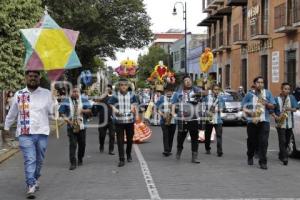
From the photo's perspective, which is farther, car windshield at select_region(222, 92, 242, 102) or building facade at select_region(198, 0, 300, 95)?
building facade at select_region(198, 0, 300, 95)

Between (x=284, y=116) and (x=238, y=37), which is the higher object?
(x=238, y=37)

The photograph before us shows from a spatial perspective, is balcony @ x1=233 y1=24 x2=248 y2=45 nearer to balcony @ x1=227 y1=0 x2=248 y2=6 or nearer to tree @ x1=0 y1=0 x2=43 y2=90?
balcony @ x1=227 y1=0 x2=248 y2=6

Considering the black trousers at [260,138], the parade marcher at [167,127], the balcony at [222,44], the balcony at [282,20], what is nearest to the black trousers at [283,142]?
the black trousers at [260,138]

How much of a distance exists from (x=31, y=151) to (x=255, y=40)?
97.2ft

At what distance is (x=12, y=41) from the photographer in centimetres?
1628

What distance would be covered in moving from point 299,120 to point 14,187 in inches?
248

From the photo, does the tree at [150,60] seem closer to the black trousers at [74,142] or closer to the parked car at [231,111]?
the parked car at [231,111]

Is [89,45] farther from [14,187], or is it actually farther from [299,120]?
[14,187]

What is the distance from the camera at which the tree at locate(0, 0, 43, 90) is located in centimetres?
1603

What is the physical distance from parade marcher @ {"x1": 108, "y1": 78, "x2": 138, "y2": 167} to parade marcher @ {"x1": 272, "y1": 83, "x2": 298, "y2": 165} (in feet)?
9.26

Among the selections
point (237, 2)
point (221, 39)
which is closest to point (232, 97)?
point (237, 2)

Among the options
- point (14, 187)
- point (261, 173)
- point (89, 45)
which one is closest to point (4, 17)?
point (14, 187)

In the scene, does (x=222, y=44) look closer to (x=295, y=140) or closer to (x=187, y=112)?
(x=295, y=140)

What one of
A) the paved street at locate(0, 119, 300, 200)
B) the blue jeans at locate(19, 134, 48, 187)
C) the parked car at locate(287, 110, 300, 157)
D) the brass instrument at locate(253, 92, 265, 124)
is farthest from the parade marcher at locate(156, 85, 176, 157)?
the blue jeans at locate(19, 134, 48, 187)
